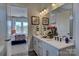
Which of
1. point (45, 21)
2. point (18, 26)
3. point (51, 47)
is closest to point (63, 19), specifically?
point (45, 21)

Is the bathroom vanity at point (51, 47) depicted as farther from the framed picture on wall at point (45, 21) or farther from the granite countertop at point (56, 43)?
the framed picture on wall at point (45, 21)

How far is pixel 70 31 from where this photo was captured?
1.75 m

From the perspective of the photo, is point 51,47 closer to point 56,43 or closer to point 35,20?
point 56,43

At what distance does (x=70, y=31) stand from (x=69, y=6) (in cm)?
32

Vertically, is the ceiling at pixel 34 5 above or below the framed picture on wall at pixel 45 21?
above

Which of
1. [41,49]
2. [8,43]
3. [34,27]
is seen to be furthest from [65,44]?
[8,43]

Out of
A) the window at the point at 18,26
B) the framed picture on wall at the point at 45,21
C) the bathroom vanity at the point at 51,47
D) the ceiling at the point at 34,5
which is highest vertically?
the ceiling at the point at 34,5

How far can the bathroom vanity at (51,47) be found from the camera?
5.38 feet

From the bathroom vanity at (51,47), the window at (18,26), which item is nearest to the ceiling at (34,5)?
the window at (18,26)

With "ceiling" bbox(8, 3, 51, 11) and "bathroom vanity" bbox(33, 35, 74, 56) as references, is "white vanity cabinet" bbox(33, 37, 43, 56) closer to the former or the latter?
"bathroom vanity" bbox(33, 35, 74, 56)

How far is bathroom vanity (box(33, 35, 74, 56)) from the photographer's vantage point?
164 cm

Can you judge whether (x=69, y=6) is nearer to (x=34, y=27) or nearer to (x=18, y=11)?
(x=34, y=27)

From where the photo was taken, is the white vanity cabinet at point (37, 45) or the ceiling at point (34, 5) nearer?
the ceiling at point (34, 5)

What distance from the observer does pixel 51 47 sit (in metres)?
1.73
